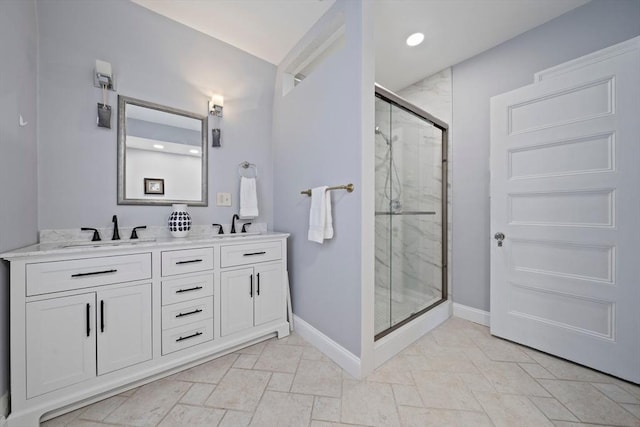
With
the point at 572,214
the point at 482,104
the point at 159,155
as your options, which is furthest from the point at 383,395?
the point at 482,104

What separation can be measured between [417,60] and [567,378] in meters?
2.83

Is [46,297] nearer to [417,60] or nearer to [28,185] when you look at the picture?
[28,185]

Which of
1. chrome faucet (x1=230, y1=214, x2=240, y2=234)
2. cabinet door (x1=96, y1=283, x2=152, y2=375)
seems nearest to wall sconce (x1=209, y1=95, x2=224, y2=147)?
chrome faucet (x1=230, y1=214, x2=240, y2=234)

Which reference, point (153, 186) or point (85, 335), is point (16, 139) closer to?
point (153, 186)

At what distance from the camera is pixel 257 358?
1735 mm

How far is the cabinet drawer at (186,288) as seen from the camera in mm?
1527

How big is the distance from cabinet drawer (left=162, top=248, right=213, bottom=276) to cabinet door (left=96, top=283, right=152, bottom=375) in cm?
15

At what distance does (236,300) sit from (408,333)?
140cm

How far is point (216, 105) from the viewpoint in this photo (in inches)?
83.7

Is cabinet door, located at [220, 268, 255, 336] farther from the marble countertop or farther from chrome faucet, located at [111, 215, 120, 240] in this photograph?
chrome faucet, located at [111, 215, 120, 240]

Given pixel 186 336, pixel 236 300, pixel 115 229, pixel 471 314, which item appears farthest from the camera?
pixel 471 314

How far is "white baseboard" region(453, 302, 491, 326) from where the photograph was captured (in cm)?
223

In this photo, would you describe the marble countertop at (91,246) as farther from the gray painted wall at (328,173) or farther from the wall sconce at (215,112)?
the wall sconce at (215,112)

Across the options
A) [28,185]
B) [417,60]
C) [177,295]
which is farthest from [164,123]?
[417,60]
